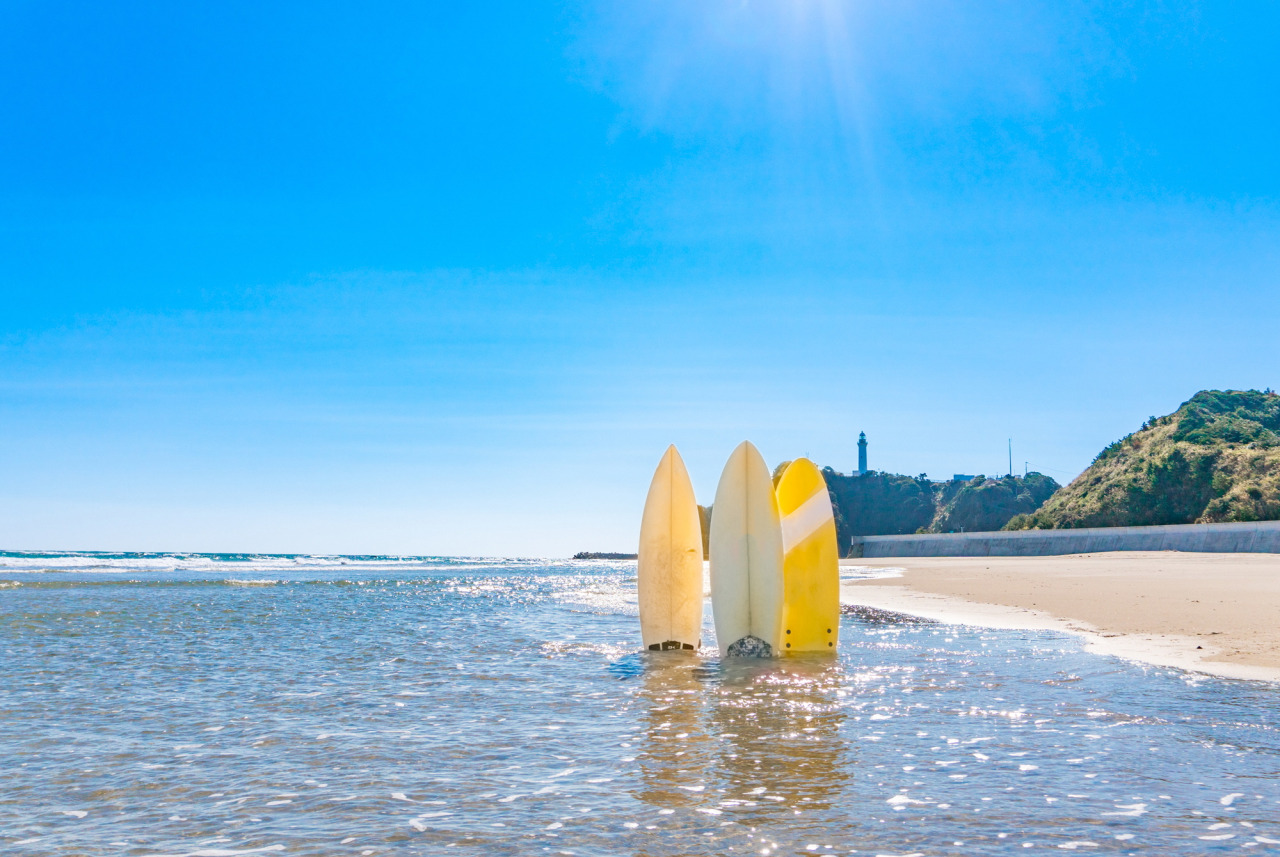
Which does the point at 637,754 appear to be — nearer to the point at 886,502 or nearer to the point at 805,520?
the point at 805,520

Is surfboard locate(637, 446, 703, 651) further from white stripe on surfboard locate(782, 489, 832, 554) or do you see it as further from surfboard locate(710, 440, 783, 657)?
white stripe on surfboard locate(782, 489, 832, 554)

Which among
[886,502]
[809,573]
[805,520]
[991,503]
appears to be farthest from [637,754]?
Result: [886,502]

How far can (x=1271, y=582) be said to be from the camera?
603 inches

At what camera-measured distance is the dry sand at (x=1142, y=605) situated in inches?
336

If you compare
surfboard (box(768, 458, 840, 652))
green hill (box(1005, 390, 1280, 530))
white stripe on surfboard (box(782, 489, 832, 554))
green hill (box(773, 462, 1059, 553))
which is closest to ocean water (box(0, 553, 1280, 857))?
surfboard (box(768, 458, 840, 652))

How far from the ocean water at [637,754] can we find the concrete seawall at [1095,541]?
73.4 ft

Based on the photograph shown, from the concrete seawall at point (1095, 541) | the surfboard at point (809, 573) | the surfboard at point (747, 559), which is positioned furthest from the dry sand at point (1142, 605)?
the surfboard at point (747, 559)

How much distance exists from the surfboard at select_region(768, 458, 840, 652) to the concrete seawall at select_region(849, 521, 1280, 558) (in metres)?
22.5

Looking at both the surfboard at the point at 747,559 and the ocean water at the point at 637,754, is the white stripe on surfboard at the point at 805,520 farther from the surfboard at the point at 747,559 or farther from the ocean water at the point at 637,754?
the ocean water at the point at 637,754

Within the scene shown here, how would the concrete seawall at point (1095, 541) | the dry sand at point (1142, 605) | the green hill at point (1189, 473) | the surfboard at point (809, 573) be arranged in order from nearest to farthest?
the dry sand at point (1142, 605), the surfboard at point (809, 573), the concrete seawall at point (1095, 541), the green hill at point (1189, 473)

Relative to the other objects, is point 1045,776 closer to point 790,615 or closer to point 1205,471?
point 790,615

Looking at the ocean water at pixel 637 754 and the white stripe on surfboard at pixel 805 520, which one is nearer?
the ocean water at pixel 637 754

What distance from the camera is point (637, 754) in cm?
Result: 532

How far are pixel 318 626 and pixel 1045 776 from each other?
1309 centimetres
